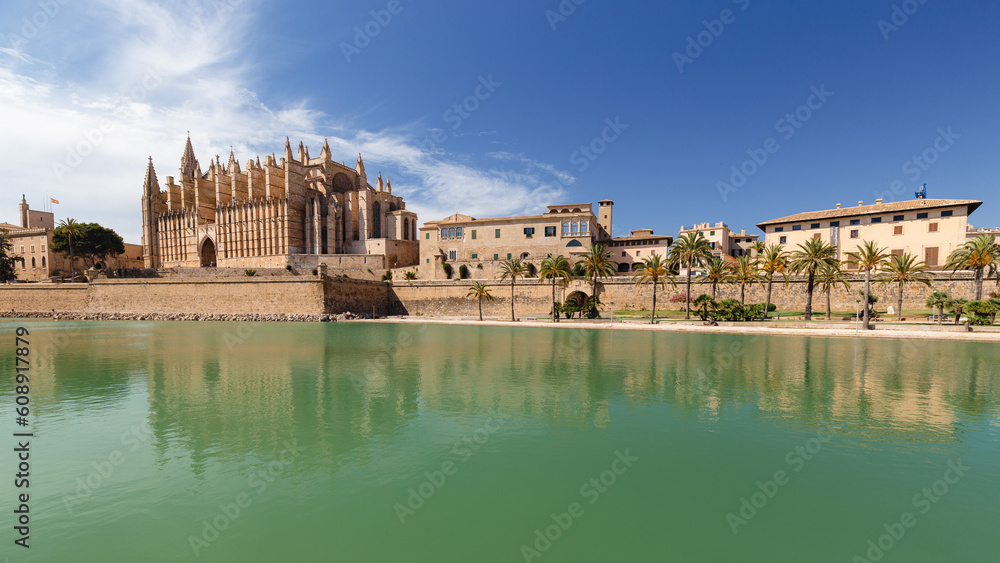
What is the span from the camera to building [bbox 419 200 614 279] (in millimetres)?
58500

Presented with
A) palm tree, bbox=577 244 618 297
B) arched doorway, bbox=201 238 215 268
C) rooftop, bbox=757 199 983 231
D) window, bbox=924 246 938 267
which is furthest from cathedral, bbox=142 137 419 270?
window, bbox=924 246 938 267

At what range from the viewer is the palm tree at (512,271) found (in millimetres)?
47625

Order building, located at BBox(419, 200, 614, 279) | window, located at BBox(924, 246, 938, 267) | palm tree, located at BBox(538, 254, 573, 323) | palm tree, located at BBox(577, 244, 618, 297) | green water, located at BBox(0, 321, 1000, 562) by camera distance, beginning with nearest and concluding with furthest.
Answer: green water, located at BBox(0, 321, 1000, 562)
window, located at BBox(924, 246, 938, 267)
palm tree, located at BBox(538, 254, 573, 323)
palm tree, located at BBox(577, 244, 618, 297)
building, located at BBox(419, 200, 614, 279)

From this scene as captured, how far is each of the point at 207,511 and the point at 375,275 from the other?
57481mm

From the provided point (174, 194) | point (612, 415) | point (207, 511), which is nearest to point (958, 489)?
point (612, 415)

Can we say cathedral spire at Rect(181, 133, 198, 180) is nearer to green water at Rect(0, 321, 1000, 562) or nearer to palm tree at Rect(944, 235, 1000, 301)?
green water at Rect(0, 321, 1000, 562)

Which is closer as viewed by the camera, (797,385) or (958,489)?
(958,489)

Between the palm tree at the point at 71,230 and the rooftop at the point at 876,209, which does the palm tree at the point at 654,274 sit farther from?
the palm tree at the point at 71,230

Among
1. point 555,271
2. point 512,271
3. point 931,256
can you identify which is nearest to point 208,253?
point 512,271

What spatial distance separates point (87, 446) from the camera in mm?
9781

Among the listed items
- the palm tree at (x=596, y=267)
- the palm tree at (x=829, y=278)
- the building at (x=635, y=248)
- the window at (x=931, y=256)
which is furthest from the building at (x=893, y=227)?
the palm tree at (x=596, y=267)

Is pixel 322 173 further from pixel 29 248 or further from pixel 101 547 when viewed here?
pixel 101 547

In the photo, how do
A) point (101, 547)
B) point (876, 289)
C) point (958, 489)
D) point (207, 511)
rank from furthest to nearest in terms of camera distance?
point (876, 289) → point (958, 489) → point (207, 511) → point (101, 547)

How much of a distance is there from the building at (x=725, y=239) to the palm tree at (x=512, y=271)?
1478 inches
